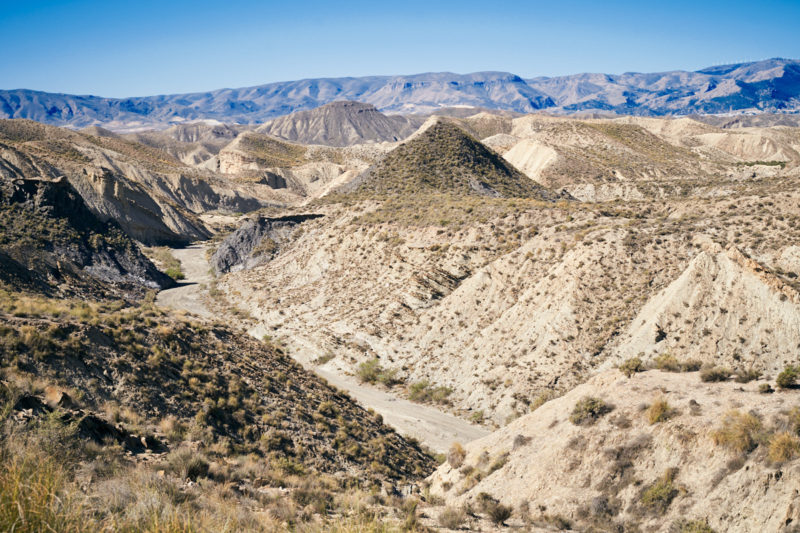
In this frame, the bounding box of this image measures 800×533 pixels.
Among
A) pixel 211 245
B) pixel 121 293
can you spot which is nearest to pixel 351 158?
pixel 211 245

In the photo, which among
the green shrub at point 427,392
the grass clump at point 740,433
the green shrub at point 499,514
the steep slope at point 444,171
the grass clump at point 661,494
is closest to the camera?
the grass clump at point 740,433

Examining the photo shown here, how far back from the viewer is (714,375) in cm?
1360

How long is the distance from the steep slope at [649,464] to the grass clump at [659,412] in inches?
1.0

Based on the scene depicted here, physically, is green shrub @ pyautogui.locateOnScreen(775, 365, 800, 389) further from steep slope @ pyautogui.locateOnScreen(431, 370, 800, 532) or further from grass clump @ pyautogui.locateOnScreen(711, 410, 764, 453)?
grass clump @ pyautogui.locateOnScreen(711, 410, 764, 453)

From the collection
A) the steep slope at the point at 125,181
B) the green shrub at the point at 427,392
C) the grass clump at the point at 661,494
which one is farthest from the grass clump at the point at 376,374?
the steep slope at the point at 125,181

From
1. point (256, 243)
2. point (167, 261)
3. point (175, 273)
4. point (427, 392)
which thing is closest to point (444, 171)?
point (256, 243)

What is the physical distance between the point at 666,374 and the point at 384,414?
40.1 feet

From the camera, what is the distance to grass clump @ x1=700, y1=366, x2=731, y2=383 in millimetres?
13578

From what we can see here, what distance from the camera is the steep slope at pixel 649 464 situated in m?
9.61

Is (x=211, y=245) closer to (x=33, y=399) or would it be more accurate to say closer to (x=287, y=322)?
(x=287, y=322)

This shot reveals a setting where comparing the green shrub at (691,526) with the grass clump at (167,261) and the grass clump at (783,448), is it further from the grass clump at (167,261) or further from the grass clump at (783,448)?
the grass clump at (167,261)

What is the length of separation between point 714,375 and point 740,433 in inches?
139

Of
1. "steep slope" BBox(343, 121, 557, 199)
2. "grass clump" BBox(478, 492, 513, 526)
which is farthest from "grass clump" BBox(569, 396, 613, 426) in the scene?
"steep slope" BBox(343, 121, 557, 199)

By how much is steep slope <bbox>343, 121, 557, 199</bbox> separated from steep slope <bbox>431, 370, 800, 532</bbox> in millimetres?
39067
